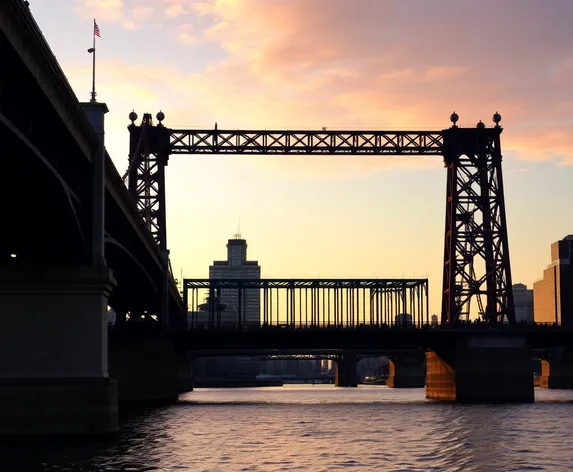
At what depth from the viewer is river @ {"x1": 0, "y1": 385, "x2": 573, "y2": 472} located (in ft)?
140

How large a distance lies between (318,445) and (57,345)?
43.8 feet

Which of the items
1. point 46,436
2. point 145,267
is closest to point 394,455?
→ point 46,436

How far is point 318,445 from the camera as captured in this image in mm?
53094

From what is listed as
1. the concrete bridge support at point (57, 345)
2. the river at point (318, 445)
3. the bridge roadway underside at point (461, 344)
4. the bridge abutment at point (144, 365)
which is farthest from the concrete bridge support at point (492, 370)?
the concrete bridge support at point (57, 345)

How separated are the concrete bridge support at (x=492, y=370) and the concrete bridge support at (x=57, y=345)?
172 feet

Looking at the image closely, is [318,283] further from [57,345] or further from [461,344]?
[57,345]

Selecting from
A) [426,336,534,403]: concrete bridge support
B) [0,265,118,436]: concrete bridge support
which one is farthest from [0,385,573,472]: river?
[426,336,534,403]: concrete bridge support

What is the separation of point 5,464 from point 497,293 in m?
70.0

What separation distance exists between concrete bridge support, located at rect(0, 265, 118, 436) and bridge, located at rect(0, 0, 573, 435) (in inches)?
2.5

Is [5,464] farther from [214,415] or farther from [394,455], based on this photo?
[214,415]

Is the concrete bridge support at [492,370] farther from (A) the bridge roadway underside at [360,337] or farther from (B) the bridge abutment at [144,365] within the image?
(B) the bridge abutment at [144,365]

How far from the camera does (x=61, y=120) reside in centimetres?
4381

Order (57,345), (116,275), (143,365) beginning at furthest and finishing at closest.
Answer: (143,365) → (116,275) → (57,345)

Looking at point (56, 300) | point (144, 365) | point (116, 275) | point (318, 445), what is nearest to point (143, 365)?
point (144, 365)
